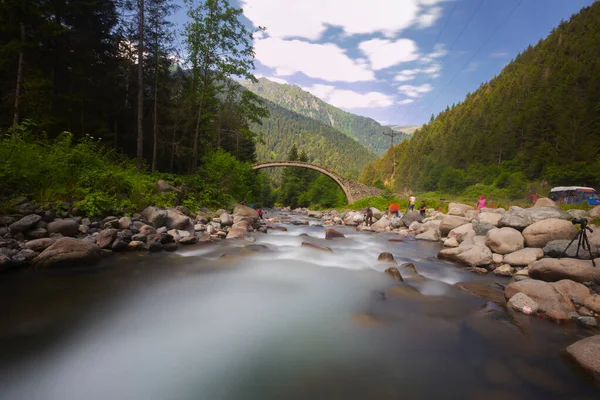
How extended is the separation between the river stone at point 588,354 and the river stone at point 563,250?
5235 millimetres

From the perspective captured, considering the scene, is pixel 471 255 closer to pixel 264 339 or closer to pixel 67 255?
pixel 264 339

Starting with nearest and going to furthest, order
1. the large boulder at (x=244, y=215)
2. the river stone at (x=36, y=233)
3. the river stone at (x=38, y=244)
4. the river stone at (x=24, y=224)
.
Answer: the river stone at (x=38, y=244), the river stone at (x=24, y=224), the river stone at (x=36, y=233), the large boulder at (x=244, y=215)

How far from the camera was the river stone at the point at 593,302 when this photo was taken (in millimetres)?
5617

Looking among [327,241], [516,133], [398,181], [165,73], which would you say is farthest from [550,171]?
[398,181]

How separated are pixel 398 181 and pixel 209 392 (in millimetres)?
111538

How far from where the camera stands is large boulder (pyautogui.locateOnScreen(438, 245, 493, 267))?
30.9 feet

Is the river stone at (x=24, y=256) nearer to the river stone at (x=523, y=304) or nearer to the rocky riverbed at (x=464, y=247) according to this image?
the rocky riverbed at (x=464, y=247)

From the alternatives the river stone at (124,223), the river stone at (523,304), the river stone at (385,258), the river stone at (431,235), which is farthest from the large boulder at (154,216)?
the river stone at (431,235)

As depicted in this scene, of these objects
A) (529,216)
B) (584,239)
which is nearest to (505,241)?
(584,239)

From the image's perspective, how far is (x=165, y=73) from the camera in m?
24.2

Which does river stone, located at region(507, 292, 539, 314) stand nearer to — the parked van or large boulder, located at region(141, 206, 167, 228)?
large boulder, located at region(141, 206, 167, 228)

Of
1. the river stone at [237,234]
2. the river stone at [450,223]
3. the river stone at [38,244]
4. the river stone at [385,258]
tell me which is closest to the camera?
the river stone at [38,244]

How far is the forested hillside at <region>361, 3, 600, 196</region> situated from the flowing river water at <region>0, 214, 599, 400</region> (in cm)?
3722

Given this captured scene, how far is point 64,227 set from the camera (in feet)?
27.3
